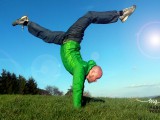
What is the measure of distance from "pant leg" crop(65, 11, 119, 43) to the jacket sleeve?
1362mm

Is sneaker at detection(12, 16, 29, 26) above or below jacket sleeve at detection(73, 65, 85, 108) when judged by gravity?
above

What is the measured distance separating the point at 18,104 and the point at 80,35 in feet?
9.82

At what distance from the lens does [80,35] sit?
10656mm

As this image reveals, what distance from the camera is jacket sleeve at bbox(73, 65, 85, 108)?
9.48m

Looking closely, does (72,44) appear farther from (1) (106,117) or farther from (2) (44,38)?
(1) (106,117)

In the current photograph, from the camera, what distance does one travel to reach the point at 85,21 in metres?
10.7

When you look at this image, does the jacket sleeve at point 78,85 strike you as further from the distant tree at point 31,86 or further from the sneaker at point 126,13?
the distant tree at point 31,86

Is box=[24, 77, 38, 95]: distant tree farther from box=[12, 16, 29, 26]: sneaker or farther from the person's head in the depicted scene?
the person's head

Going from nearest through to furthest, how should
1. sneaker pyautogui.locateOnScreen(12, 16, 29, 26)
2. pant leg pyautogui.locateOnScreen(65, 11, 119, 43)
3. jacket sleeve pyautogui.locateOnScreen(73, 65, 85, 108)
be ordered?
1. jacket sleeve pyautogui.locateOnScreen(73, 65, 85, 108)
2. pant leg pyautogui.locateOnScreen(65, 11, 119, 43)
3. sneaker pyautogui.locateOnScreen(12, 16, 29, 26)

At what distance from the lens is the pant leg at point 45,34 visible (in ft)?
35.5

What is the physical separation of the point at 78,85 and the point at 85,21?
236 cm

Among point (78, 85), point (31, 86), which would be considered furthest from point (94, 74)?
point (31, 86)

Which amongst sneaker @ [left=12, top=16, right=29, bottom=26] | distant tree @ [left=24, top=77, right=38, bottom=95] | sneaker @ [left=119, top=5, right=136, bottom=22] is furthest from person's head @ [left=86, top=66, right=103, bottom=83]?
distant tree @ [left=24, top=77, right=38, bottom=95]

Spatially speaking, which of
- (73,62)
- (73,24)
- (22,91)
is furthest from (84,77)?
(22,91)
